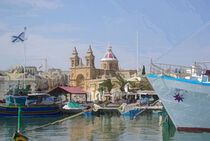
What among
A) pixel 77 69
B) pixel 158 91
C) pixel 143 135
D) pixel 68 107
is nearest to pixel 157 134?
pixel 143 135

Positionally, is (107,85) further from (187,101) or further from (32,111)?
(187,101)

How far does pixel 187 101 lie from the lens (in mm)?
25125

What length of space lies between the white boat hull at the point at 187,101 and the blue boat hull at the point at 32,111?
842 inches

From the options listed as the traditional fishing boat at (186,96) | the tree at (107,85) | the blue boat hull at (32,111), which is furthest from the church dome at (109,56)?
the traditional fishing boat at (186,96)

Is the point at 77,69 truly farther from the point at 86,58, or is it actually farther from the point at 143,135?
the point at 143,135

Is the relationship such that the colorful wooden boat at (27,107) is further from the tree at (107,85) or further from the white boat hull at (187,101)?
the white boat hull at (187,101)

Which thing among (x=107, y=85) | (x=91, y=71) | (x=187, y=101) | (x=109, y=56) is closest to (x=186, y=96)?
(x=187, y=101)

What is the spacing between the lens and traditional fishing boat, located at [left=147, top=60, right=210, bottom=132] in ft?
81.0

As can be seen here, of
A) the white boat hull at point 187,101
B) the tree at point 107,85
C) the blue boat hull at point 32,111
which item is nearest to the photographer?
the white boat hull at point 187,101

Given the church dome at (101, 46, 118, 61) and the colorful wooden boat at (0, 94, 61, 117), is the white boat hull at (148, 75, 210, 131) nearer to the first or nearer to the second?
the colorful wooden boat at (0, 94, 61, 117)

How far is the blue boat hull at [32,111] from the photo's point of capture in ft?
133

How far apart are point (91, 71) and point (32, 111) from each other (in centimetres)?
3854

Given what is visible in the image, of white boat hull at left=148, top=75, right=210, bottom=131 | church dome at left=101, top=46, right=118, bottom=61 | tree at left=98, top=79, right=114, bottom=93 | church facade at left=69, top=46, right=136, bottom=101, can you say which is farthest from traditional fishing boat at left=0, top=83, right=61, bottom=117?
church dome at left=101, top=46, right=118, bottom=61

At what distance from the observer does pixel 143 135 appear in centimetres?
2555
